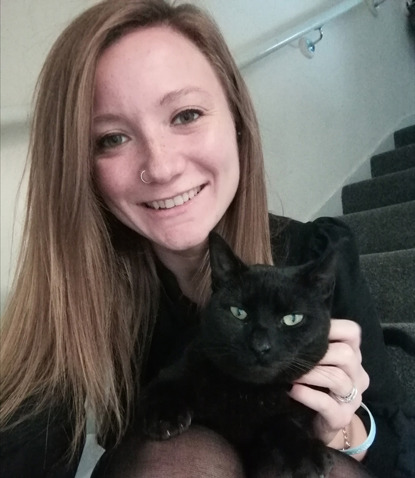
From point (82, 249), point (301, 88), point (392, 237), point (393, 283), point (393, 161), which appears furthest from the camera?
point (393, 161)

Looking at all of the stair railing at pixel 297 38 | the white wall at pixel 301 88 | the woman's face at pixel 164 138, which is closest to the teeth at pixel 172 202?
the woman's face at pixel 164 138

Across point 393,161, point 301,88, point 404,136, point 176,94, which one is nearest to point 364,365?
point 176,94

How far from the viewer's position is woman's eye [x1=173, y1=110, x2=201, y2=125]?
854 millimetres

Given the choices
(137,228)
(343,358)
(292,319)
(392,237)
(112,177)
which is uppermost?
(112,177)

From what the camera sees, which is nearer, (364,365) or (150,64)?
(150,64)

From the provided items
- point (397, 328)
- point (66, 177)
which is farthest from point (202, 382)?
point (397, 328)

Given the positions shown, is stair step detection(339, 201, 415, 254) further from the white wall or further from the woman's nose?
the woman's nose

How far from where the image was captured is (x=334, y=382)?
0.78 metres

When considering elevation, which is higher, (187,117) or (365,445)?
(187,117)

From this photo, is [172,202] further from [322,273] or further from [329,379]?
[329,379]

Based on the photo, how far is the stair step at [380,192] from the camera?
209 cm

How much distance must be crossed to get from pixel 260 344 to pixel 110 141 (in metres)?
0.45

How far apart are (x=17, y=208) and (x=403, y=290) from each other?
113 cm

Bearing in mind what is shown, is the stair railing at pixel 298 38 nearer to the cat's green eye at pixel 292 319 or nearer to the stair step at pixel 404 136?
the stair step at pixel 404 136
